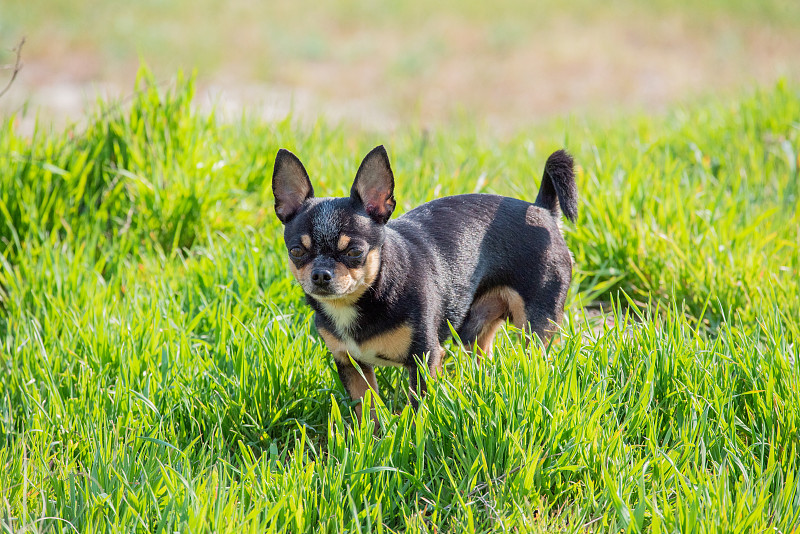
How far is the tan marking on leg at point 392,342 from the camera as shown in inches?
116

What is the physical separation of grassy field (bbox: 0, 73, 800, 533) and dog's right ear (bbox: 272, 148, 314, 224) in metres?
0.54

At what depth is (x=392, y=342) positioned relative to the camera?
296 centimetres

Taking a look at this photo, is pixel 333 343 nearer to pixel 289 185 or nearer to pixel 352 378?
pixel 352 378

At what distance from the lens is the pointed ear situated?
9.68 feet

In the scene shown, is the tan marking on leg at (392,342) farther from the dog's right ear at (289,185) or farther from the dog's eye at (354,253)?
the dog's right ear at (289,185)

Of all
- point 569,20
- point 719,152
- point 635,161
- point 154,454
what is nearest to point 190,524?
point 154,454

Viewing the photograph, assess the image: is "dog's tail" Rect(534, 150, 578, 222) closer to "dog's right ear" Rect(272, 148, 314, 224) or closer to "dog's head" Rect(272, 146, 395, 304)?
"dog's head" Rect(272, 146, 395, 304)

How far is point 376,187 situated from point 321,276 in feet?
1.50

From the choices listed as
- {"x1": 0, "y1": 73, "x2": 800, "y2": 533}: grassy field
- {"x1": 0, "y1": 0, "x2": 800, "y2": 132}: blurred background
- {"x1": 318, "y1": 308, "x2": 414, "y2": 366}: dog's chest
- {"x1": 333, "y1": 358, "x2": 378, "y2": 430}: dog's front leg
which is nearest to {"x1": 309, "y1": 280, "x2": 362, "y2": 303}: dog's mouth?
{"x1": 318, "y1": 308, "x2": 414, "y2": 366}: dog's chest

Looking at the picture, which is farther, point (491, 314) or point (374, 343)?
point (491, 314)

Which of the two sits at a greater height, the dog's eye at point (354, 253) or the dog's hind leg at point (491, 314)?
the dog's eye at point (354, 253)

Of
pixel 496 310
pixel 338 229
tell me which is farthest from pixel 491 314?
pixel 338 229

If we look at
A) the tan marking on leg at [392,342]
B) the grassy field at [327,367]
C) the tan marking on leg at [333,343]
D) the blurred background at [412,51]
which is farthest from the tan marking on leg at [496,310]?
the blurred background at [412,51]

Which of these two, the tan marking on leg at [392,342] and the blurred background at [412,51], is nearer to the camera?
the tan marking on leg at [392,342]
